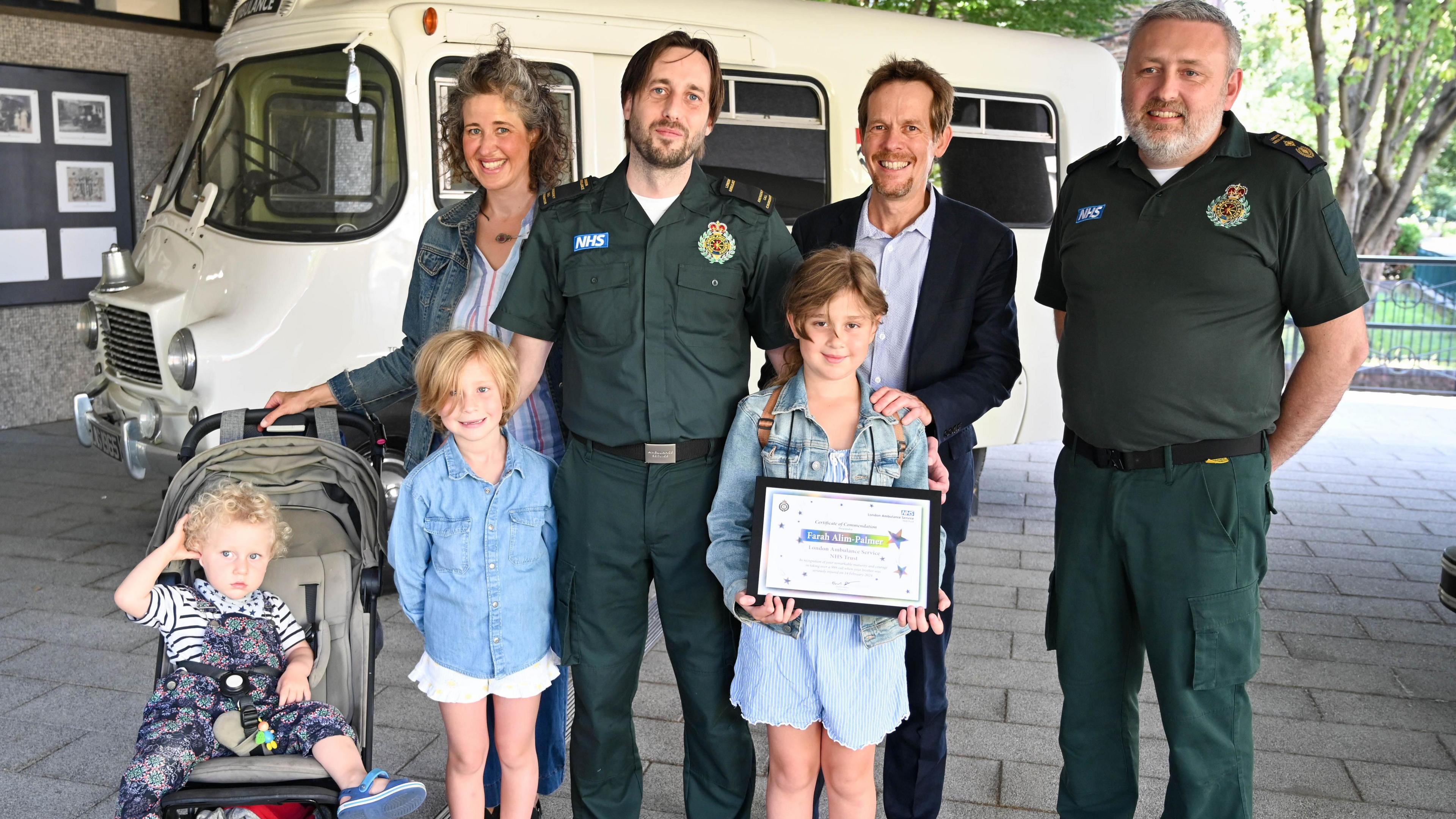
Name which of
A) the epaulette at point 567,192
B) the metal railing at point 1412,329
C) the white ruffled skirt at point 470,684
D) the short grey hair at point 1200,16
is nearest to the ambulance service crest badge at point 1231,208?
the short grey hair at point 1200,16

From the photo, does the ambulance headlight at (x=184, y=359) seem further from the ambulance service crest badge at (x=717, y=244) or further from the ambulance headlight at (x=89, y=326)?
the ambulance service crest badge at (x=717, y=244)

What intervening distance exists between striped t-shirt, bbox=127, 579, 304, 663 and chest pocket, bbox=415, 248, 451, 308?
98cm

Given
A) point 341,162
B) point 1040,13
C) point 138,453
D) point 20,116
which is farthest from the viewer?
point 1040,13

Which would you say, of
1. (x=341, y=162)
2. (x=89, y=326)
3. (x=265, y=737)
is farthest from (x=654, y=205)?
(x=89, y=326)

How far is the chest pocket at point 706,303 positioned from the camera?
9.70ft

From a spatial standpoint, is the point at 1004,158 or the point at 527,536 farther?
the point at 1004,158

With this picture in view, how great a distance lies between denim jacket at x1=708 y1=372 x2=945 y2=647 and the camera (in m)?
2.81

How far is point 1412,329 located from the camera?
12125 mm

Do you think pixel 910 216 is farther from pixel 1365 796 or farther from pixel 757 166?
pixel 757 166

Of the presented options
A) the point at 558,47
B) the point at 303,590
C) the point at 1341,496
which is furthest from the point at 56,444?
the point at 1341,496

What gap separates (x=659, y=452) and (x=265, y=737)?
1236 millimetres

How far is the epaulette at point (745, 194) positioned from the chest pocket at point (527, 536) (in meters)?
0.96

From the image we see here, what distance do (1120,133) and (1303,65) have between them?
17473mm

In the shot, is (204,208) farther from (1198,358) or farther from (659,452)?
(1198,358)
